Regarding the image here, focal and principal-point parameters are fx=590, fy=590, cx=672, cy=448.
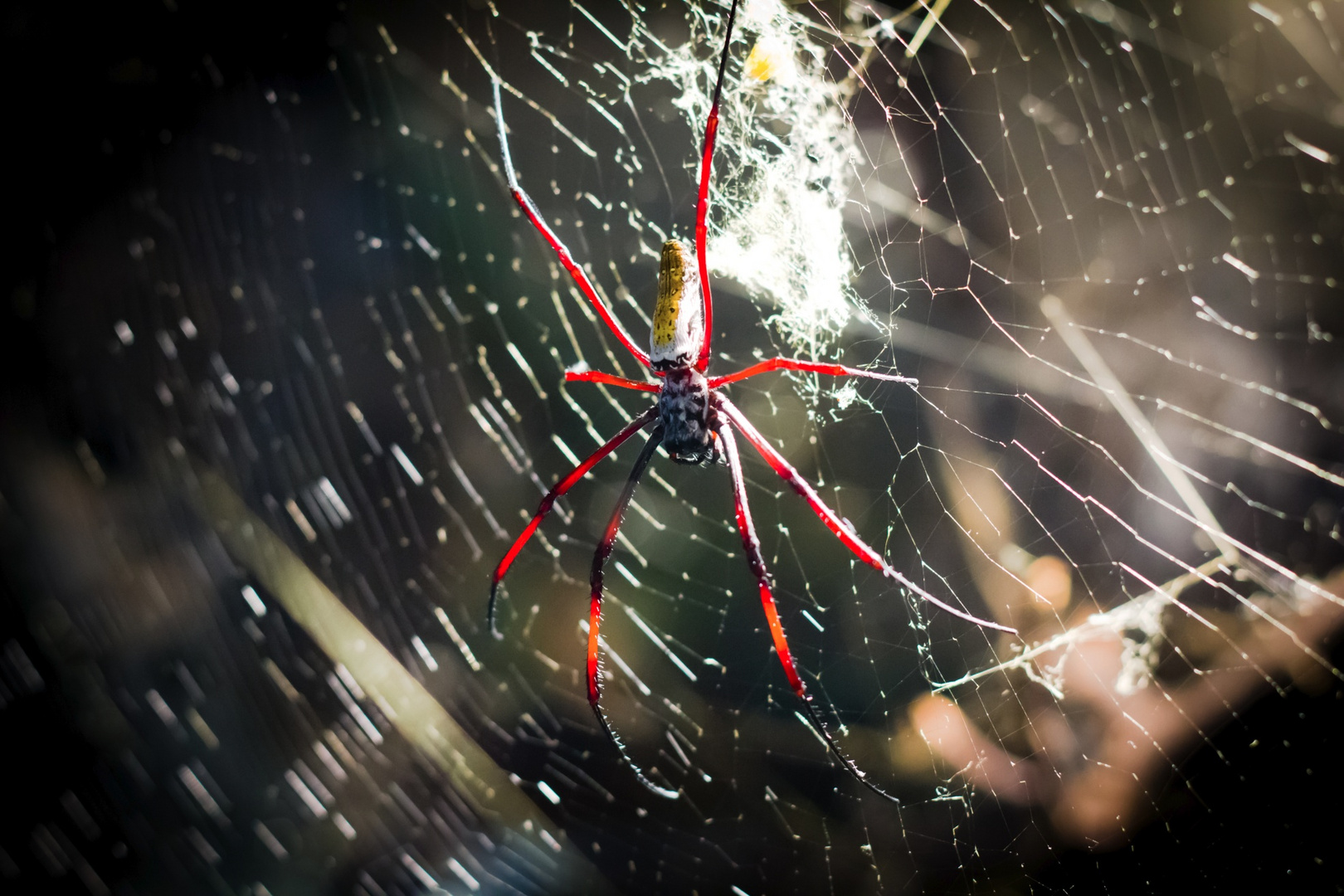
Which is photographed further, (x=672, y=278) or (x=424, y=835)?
(x=424, y=835)

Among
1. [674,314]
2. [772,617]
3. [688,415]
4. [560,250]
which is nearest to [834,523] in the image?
[772,617]

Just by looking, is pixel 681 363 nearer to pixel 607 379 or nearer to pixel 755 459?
pixel 607 379

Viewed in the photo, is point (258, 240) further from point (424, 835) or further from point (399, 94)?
point (424, 835)

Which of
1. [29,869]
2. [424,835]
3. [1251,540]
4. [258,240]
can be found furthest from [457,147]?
[29,869]

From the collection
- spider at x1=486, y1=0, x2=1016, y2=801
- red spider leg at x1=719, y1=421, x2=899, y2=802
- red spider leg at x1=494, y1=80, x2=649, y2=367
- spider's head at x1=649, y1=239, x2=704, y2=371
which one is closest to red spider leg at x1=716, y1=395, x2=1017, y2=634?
spider at x1=486, y1=0, x2=1016, y2=801

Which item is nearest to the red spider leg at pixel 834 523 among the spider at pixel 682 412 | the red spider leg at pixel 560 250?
the spider at pixel 682 412

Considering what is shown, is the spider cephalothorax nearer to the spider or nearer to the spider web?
the spider

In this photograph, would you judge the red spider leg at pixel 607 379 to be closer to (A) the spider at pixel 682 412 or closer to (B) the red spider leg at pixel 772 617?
(A) the spider at pixel 682 412
